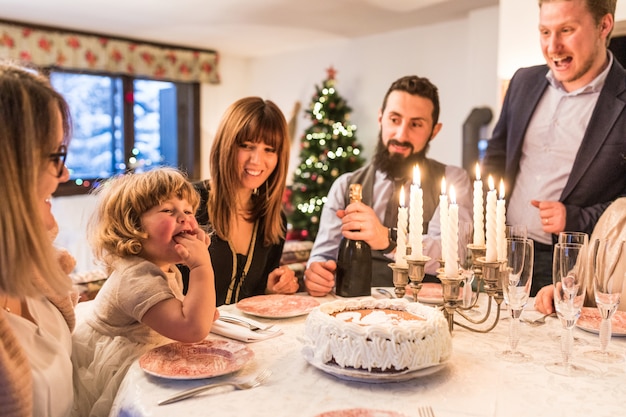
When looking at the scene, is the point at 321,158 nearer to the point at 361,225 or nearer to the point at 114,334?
the point at 361,225

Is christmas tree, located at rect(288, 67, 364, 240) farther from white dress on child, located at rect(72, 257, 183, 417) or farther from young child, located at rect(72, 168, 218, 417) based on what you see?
white dress on child, located at rect(72, 257, 183, 417)

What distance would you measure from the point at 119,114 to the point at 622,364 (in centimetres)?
709

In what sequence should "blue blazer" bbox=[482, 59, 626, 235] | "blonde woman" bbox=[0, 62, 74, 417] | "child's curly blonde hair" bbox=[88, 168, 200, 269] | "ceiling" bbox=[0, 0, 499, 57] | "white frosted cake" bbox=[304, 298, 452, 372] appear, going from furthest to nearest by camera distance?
"ceiling" bbox=[0, 0, 499, 57] < "blue blazer" bbox=[482, 59, 626, 235] < "child's curly blonde hair" bbox=[88, 168, 200, 269] < "white frosted cake" bbox=[304, 298, 452, 372] < "blonde woman" bbox=[0, 62, 74, 417]

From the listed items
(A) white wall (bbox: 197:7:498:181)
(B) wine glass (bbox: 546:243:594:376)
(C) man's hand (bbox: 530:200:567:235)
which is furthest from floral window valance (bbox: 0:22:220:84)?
(B) wine glass (bbox: 546:243:594:376)

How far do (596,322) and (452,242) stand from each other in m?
0.61

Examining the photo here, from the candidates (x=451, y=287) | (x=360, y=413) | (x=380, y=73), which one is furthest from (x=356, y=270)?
(x=380, y=73)

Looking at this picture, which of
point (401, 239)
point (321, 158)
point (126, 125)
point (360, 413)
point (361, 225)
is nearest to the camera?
point (360, 413)

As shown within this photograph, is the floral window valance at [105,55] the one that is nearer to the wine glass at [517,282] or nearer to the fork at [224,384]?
the fork at [224,384]

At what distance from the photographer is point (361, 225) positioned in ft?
6.42

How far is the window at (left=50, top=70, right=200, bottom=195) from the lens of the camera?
23.3 feet

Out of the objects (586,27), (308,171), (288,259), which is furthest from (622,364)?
(308,171)

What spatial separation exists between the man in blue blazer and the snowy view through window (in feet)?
17.9

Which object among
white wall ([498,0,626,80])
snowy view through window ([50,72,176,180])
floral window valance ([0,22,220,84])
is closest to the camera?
white wall ([498,0,626,80])

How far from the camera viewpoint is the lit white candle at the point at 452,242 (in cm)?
140
